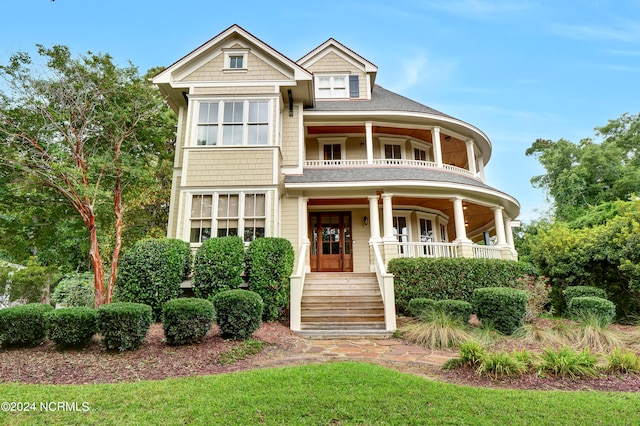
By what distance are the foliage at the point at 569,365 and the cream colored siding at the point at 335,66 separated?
14.0 meters

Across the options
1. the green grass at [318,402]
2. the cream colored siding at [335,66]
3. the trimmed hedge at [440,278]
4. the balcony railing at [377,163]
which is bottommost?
the green grass at [318,402]

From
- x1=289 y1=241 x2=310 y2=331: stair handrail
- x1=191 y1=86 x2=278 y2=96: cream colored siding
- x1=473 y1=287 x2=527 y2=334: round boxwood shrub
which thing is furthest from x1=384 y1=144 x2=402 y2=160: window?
x1=473 y1=287 x2=527 y2=334: round boxwood shrub

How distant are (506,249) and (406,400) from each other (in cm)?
1108

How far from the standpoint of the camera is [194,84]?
11.7 metres

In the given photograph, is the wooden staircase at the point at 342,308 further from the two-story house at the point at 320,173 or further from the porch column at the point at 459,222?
the porch column at the point at 459,222

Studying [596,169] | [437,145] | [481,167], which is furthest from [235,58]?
[596,169]

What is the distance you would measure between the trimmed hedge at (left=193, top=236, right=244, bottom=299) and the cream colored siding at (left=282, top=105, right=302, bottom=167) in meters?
4.93

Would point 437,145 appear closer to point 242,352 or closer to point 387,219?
point 387,219

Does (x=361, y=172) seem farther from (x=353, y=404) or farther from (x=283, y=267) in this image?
(x=353, y=404)

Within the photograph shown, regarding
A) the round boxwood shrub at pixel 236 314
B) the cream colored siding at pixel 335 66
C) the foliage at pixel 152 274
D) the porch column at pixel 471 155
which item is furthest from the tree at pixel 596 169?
the foliage at pixel 152 274

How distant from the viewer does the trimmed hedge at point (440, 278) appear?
10.0 m

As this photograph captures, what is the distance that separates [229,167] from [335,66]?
847 cm

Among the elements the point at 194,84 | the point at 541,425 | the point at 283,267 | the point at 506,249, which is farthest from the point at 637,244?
the point at 194,84

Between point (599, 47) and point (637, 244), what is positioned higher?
point (599, 47)
